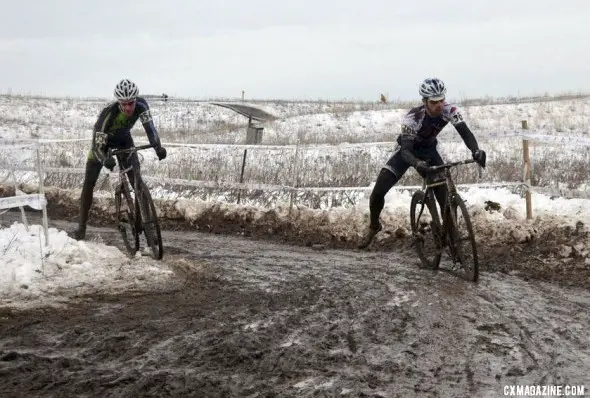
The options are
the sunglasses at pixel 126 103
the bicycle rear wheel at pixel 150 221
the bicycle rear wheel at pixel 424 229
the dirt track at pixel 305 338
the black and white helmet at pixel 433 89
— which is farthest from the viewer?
the sunglasses at pixel 126 103

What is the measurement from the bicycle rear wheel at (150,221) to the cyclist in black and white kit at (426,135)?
275cm

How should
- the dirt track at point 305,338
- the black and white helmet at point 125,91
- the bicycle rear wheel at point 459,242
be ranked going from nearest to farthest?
the dirt track at point 305,338 → the bicycle rear wheel at point 459,242 → the black and white helmet at point 125,91

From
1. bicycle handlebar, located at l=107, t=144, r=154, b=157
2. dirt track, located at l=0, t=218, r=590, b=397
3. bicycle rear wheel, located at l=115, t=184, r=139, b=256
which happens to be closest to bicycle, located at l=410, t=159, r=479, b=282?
dirt track, located at l=0, t=218, r=590, b=397

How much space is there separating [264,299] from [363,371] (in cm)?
217

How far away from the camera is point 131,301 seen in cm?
614

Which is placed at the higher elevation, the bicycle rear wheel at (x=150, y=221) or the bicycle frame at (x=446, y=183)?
the bicycle frame at (x=446, y=183)

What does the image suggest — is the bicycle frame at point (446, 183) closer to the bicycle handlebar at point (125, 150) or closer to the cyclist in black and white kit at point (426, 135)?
the cyclist in black and white kit at point (426, 135)

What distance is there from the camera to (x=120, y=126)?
8.75 m

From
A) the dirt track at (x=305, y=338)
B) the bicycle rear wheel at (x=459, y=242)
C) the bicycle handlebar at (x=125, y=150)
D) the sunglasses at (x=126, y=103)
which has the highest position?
the sunglasses at (x=126, y=103)

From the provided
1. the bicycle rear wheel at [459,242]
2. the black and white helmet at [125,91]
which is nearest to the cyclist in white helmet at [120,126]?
the black and white helmet at [125,91]

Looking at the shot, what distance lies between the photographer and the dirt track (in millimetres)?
3908

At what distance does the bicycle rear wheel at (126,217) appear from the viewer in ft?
27.8

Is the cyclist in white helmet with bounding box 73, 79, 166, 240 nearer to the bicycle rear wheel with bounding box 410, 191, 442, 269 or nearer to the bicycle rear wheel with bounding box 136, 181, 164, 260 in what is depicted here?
the bicycle rear wheel with bounding box 136, 181, 164, 260

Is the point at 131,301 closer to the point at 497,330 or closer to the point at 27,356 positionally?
the point at 27,356
